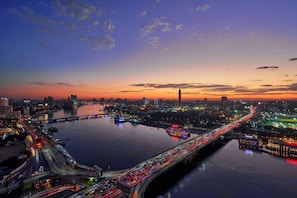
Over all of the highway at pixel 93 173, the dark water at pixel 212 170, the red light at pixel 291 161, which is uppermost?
the highway at pixel 93 173

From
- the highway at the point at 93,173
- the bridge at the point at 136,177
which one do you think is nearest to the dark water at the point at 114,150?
the highway at the point at 93,173

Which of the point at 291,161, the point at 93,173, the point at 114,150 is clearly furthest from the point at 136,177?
the point at 291,161

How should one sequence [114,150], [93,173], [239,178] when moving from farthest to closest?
[114,150]
[239,178]
[93,173]

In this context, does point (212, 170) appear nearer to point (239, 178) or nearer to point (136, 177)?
point (239, 178)

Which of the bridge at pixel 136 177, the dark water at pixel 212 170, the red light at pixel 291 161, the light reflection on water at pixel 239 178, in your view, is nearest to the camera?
the bridge at pixel 136 177

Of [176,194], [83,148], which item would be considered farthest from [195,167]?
[83,148]

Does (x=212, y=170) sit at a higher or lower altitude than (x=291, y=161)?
higher

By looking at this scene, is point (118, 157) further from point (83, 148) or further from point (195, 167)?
point (195, 167)

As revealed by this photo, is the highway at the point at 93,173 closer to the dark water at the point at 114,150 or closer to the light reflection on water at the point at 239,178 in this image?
the light reflection on water at the point at 239,178

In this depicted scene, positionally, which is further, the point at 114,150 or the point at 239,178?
the point at 114,150
